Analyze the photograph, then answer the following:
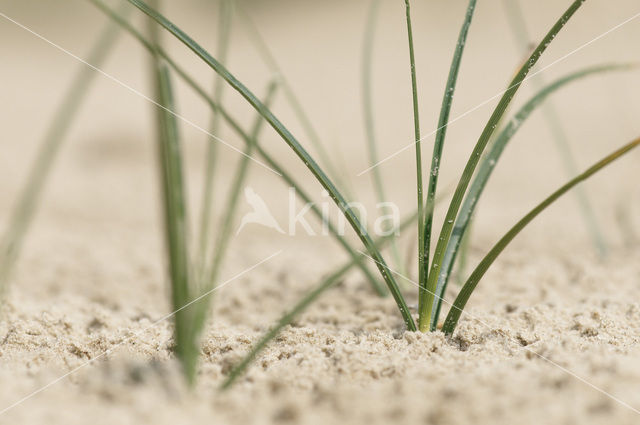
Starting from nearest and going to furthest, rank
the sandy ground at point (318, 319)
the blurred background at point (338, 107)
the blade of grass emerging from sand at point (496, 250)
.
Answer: the sandy ground at point (318, 319) < the blade of grass emerging from sand at point (496, 250) < the blurred background at point (338, 107)

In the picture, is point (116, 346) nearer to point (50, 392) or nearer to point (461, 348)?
point (50, 392)

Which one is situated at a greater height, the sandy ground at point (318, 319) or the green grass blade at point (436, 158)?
the green grass blade at point (436, 158)

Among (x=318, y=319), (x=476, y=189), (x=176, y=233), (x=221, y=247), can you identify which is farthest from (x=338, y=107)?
(x=176, y=233)

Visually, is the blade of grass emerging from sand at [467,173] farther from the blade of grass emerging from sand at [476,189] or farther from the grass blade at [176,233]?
the grass blade at [176,233]

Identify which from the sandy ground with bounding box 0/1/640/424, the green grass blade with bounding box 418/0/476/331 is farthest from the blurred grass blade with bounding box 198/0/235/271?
the green grass blade with bounding box 418/0/476/331

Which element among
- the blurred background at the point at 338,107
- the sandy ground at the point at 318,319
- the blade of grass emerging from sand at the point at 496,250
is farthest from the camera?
the blurred background at the point at 338,107

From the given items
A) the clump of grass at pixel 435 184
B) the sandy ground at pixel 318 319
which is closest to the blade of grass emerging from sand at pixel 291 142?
the clump of grass at pixel 435 184
